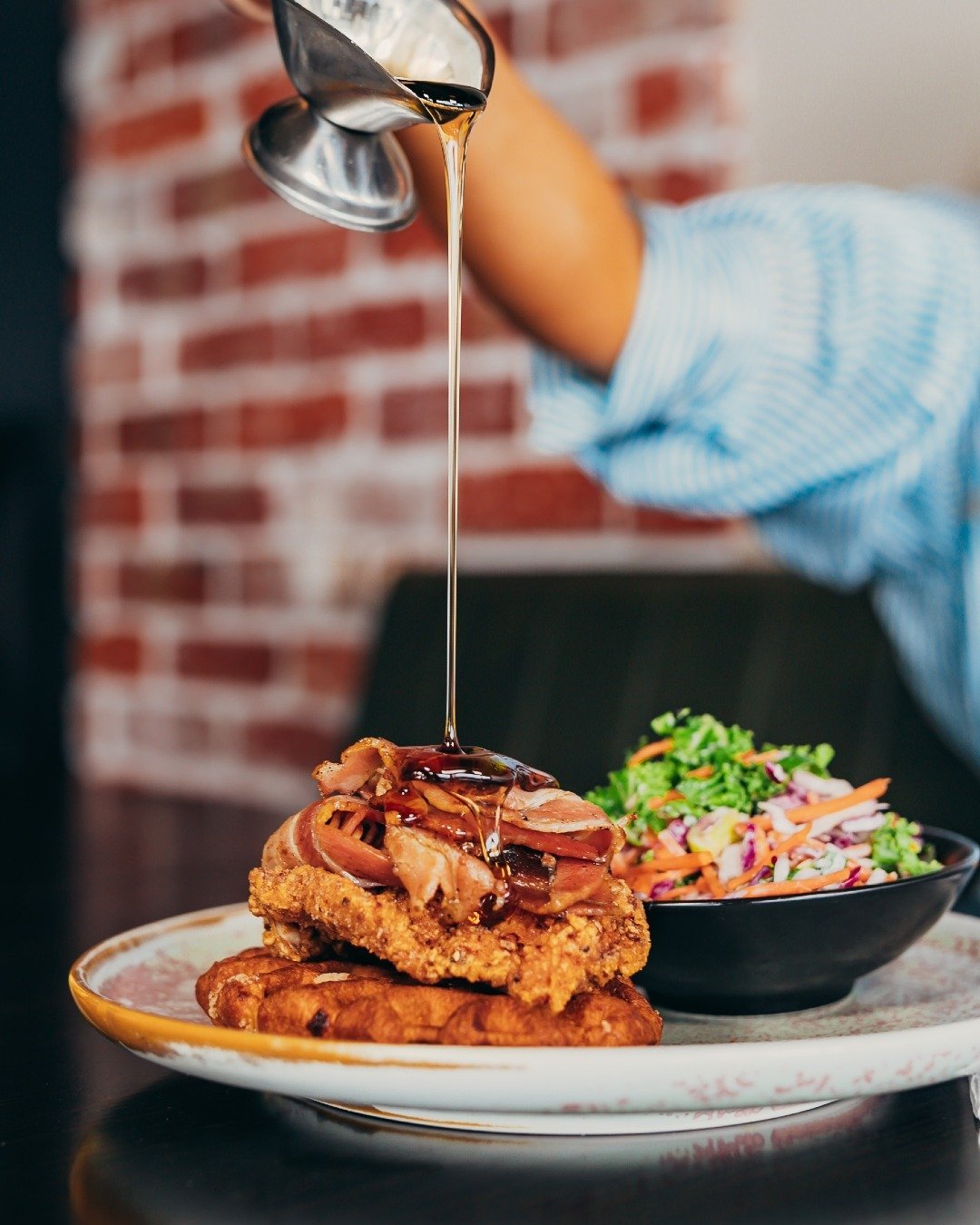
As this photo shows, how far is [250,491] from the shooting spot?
2182 mm

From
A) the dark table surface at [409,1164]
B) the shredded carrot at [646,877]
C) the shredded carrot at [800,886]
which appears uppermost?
the shredded carrot at [800,886]

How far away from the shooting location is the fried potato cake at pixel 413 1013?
0.49 metres

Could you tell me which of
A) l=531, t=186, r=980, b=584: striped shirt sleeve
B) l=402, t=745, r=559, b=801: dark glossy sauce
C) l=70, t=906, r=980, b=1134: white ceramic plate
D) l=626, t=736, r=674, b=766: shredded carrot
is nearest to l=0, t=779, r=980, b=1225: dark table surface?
l=70, t=906, r=980, b=1134: white ceramic plate

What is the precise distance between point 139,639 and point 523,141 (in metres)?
1.50

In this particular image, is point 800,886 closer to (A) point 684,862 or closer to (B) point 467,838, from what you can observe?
(A) point 684,862

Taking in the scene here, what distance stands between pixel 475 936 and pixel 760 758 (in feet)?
0.81

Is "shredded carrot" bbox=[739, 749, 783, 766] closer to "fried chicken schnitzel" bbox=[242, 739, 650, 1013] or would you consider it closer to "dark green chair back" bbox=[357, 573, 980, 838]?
"fried chicken schnitzel" bbox=[242, 739, 650, 1013]

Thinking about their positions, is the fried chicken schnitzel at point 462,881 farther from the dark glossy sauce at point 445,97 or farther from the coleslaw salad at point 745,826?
the dark glossy sauce at point 445,97

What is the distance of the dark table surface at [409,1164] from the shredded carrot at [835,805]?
0.15 metres

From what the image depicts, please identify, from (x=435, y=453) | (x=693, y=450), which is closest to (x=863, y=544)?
(x=693, y=450)

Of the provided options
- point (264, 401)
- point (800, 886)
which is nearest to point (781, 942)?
point (800, 886)

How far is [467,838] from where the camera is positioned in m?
0.53

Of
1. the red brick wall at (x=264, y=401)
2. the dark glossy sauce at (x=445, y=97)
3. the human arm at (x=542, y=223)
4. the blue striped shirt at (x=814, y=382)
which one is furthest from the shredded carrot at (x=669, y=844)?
the red brick wall at (x=264, y=401)

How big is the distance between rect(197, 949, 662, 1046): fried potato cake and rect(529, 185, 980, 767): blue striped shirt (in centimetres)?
79
